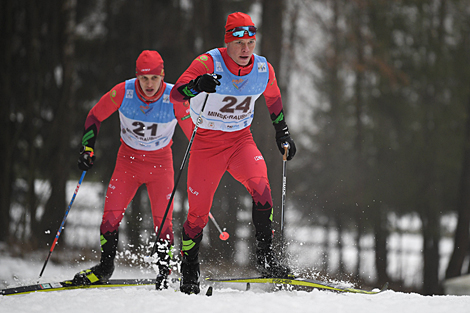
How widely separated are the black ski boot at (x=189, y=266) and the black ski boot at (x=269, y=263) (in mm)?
518

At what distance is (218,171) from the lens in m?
3.55

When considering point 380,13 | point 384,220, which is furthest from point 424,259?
point 380,13

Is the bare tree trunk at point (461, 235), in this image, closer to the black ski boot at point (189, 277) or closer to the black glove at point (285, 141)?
the black glove at point (285, 141)

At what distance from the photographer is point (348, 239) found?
512 inches

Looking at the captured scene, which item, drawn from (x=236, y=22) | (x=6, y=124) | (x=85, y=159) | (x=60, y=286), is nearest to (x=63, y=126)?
(x=6, y=124)

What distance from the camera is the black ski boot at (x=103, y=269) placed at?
4.16 m

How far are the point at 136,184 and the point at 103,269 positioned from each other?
87 centimetres

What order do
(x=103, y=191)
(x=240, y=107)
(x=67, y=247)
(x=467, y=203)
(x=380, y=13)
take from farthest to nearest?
1. (x=380, y=13)
2. (x=467, y=203)
3. (x=103, y=191)
4. (x=67, y=247)
5. (x=240, y=107)

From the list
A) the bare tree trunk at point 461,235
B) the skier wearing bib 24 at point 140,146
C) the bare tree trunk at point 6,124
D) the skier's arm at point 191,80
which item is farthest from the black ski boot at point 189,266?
the bare tree trunk at point 461,235

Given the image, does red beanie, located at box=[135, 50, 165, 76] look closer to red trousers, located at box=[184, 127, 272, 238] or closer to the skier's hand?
red trousers, located at box=[184, 127, 272, 238]

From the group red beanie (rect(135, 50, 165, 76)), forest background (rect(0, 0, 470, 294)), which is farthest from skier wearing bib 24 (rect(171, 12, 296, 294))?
forest background (rect(0, 0, 470, 294))

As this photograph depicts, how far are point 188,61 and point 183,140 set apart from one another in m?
1.60

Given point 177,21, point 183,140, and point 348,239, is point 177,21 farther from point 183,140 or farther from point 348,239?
point 348,239

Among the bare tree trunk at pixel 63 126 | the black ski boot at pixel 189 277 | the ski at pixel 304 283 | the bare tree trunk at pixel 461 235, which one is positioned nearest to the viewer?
the black ski boot at pixel 189 277
